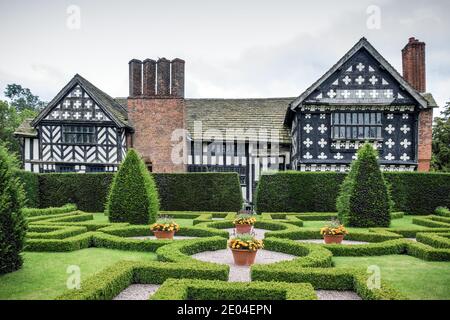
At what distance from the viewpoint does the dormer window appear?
24234 millimetres

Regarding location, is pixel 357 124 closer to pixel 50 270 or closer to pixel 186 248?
pixel 186 248

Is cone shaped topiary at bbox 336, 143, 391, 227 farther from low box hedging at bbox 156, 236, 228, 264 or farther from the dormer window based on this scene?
the dormer window

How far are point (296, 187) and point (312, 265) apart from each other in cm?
1280

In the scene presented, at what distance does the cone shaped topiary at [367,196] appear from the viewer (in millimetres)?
16109

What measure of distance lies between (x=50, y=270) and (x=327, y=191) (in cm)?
1580

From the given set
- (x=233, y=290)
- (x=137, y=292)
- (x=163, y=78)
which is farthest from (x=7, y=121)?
(x=233, y=290)

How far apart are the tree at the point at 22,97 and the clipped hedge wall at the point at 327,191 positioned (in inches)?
2697

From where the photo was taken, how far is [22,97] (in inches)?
3130

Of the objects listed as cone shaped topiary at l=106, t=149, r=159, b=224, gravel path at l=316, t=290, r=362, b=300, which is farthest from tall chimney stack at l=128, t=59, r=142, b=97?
gravel path at l=316, t=290, r=362, b=300

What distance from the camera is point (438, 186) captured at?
20.9 meters

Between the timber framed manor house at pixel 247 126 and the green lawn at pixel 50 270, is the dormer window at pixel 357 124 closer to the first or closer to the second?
the timber framed manor house at pixel 247 126

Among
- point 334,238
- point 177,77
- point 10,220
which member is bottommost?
point 334,238

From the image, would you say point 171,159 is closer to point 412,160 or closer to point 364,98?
point 364,98
